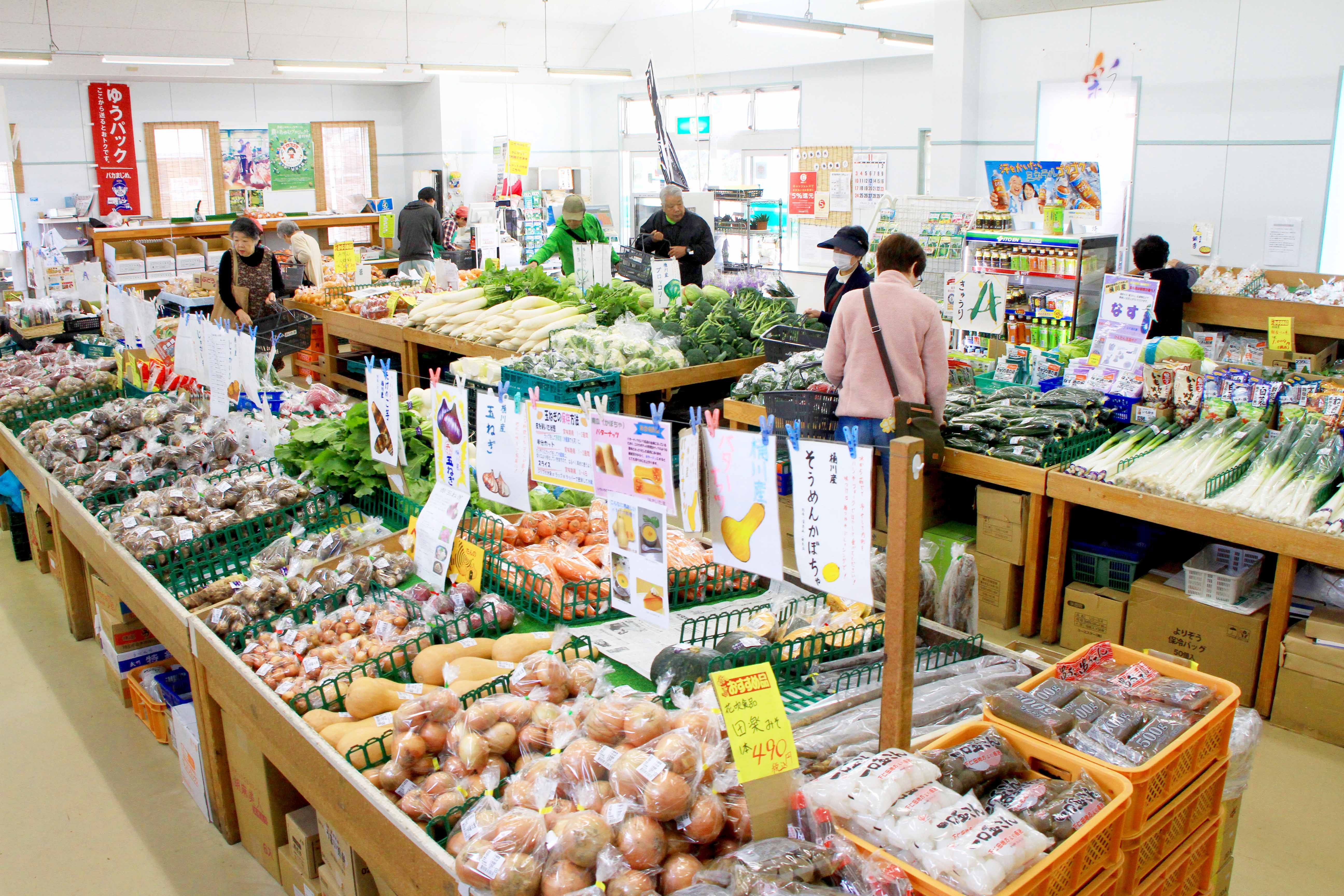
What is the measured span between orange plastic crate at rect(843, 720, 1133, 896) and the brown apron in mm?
6208

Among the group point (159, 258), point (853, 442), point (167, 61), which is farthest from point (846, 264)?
point (159, 258)

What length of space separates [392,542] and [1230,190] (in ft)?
23.7

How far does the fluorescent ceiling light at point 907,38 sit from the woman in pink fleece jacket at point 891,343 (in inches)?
249

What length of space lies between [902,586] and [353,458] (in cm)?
266

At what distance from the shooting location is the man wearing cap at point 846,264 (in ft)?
17.8

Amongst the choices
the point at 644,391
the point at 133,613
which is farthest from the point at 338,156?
the point at 133,613

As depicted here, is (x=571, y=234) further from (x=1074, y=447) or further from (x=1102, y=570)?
(x=1102, y=570)

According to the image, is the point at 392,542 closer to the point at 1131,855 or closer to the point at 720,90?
the point at 1131,855

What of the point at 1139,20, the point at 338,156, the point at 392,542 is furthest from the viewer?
the point at 338,156

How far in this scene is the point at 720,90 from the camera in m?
14.0

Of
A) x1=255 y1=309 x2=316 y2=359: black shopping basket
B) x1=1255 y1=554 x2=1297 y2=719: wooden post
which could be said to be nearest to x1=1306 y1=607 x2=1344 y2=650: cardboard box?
x1=1255 y1=554 x2=1297 y2=719: wooden post

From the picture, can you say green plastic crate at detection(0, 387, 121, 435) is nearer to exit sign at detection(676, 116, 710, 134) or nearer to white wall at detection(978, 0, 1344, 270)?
white wall at detection(978, 0, 1344, 270)

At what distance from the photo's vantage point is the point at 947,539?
4.70m

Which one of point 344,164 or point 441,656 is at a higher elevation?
point 344,164
